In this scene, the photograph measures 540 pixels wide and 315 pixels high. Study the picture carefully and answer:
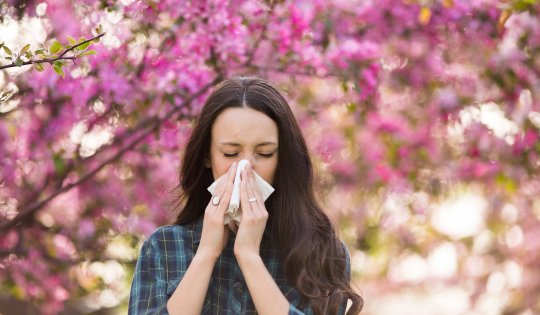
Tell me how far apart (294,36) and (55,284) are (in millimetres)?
1727

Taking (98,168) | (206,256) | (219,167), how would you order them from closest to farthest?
(206,256) → (219,167) → (98,168)

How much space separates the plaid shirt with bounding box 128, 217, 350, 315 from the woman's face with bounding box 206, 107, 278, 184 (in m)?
0.23

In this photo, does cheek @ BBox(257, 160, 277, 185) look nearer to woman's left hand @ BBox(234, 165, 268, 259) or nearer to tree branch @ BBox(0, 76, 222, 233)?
woman's left hand @ BBox(234, 165, 268, 259)

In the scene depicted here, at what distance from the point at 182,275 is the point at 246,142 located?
44 centimetres

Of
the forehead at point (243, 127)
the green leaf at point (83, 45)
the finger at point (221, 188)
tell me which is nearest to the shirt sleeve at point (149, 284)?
the finger at point (221, 188)

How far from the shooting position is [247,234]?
9.59ft

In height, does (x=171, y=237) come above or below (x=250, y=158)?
below

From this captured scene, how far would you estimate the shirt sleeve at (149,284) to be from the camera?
2.97 metres

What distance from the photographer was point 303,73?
495 cm

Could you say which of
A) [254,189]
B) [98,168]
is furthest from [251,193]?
[98,168]

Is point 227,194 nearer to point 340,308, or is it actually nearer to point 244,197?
point 244,197

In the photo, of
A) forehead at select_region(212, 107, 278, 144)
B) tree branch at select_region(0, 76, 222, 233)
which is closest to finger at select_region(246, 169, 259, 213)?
forehead at select_region(212, 107, 278, 144)

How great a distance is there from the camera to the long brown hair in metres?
3.08

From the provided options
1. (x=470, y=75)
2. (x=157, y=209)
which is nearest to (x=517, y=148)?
(x=470, y=75)
